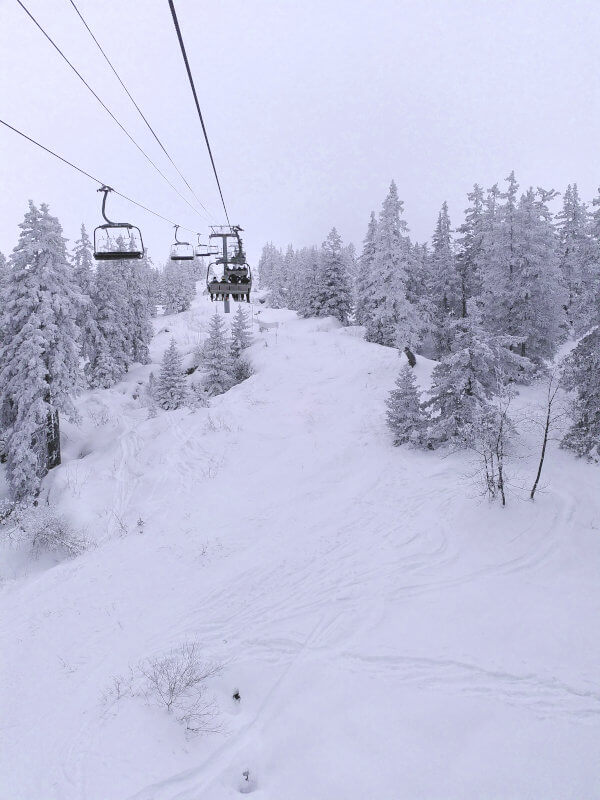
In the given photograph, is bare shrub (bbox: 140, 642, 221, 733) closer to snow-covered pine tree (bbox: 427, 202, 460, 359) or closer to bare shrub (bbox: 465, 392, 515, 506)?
bare shrub (bbox: 465, 392, 515, 506)

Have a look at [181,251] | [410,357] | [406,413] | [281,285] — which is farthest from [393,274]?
[281,285]

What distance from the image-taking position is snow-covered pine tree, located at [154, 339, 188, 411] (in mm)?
32594

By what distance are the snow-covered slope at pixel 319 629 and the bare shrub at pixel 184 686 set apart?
24 centimetres

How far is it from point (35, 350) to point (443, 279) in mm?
30682

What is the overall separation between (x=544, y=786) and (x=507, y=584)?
5193mm

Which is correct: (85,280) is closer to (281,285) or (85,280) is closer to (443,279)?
(443,279)

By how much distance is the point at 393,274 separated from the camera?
Result: 1169 inches

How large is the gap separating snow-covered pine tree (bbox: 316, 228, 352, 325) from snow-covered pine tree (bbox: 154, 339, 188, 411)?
21.8 meters

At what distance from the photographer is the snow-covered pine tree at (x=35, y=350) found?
20.5 m

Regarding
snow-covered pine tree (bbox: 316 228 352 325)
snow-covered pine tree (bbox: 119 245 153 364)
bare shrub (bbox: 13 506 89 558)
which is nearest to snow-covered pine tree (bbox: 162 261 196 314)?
snow-covered pine tree (bbox: 119 245 153 364)

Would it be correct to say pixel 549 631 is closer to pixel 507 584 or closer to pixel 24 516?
pixel 507 584

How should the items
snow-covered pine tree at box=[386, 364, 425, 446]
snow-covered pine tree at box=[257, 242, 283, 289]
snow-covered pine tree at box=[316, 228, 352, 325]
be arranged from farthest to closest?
snow-covered pine tree at box=[257, 242, 283, 289] < snow-covered pine tree at box=[316, 228, 352, 325] < snow-covered pine tree at box=[386, 364, 425, 446]

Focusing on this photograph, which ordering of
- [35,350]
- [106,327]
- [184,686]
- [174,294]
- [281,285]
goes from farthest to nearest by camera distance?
[281,285] → [174,294] → [106,327] → [35,350] → [184,686]

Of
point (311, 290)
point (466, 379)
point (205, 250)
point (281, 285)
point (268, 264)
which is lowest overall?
point (466, 379)
